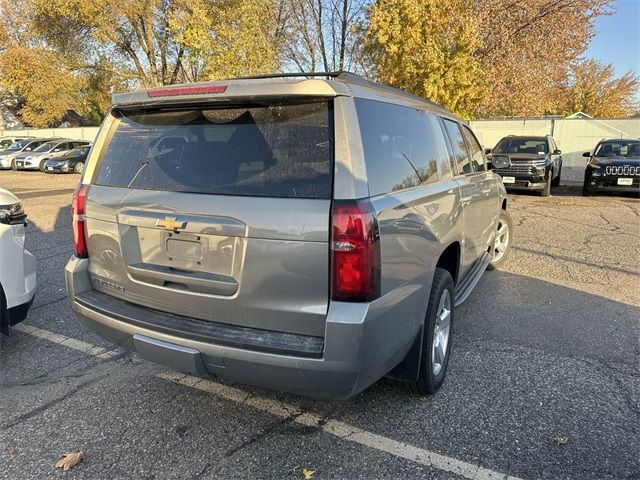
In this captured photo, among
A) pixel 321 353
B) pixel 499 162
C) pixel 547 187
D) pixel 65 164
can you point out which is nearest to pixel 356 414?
A: pixel 321 353

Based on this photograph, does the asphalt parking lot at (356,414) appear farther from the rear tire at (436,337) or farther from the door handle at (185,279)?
the door handle at (185,279)

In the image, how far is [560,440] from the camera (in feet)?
8.71

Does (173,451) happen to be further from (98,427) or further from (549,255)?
(549,255)

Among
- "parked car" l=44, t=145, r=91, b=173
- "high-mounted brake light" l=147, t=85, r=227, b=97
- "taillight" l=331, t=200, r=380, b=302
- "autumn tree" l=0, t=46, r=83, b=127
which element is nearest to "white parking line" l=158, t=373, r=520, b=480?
"taillight" l=331, t=200, r=380, b=302

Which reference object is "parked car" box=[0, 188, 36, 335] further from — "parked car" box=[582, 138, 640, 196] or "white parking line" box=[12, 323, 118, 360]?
"parked car" box=[582, 138, 640, 196]

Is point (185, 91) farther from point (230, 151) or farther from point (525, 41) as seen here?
point (525, 41)

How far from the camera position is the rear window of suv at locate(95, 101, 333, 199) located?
228cm

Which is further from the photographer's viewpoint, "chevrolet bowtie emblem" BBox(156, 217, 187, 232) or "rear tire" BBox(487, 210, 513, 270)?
"rear tire" BBox(487, 210, 513, 270)

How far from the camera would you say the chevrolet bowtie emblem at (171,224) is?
94.9 inches

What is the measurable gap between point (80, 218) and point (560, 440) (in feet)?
10.6

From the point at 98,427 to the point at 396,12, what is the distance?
1376 centimetres

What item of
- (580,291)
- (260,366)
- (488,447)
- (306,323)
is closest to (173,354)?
(260,366)

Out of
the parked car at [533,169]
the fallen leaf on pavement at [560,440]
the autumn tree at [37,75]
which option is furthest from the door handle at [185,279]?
the autumn tree at [37,75]

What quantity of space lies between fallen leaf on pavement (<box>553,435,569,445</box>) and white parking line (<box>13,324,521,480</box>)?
459 mm
